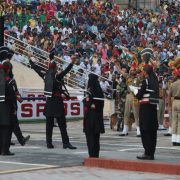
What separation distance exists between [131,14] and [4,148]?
2906cm

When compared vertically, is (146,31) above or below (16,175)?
above

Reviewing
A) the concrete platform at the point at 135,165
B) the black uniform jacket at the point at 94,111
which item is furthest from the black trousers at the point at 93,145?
the concrete platform at the point at 135,165

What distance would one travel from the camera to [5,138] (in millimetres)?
15250

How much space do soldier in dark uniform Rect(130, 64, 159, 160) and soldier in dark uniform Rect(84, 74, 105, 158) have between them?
0.75 metres

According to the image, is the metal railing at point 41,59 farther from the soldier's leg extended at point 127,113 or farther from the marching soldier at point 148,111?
the marching soldier at point 148,111

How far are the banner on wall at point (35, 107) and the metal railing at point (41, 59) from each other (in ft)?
8.88

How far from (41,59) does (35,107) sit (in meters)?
4.65

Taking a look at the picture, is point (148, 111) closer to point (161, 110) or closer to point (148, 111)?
point (148, 111)

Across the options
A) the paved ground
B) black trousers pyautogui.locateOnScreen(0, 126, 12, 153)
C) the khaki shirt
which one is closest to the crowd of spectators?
the paved ground

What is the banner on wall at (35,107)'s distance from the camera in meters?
27.0

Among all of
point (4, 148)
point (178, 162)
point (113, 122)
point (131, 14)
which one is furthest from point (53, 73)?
point (131, 14)

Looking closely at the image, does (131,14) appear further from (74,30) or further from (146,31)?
(74,30)

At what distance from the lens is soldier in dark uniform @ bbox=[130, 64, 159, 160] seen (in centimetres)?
1380

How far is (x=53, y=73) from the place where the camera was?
16.8 m
